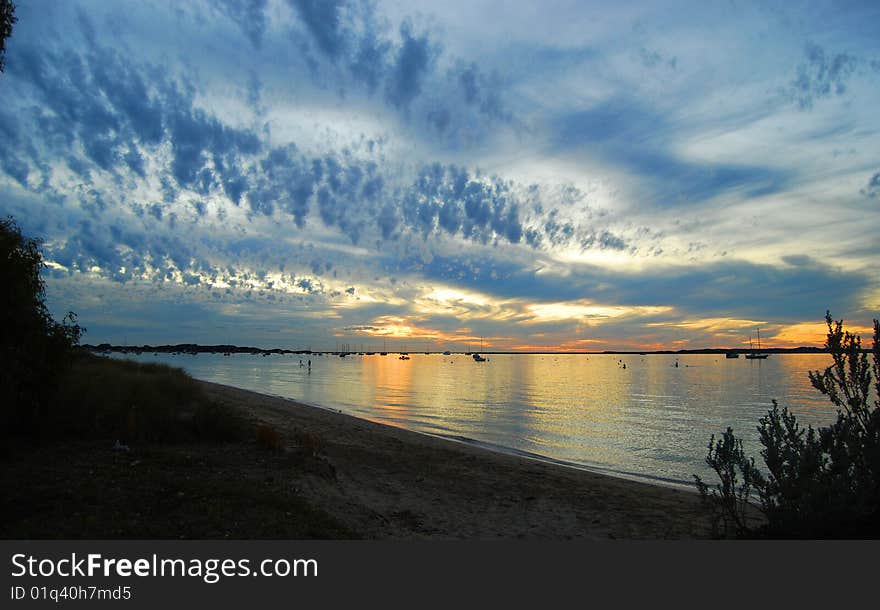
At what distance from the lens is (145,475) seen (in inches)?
364

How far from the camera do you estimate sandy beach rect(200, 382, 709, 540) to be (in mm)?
10312

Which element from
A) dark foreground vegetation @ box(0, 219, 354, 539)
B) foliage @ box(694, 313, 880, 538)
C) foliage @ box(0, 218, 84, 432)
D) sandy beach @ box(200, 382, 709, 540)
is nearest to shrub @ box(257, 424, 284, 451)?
dark foreground vegetation @ box(0, 219, 354, 539)

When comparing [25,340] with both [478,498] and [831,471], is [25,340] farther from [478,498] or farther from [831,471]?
[831,471]

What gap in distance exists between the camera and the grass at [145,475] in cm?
703

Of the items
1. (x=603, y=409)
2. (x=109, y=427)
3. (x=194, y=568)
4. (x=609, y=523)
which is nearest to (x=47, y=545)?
(x=194, y=568)

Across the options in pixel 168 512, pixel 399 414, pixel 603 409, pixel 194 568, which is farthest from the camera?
pixel 603 409

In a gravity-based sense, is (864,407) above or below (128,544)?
above

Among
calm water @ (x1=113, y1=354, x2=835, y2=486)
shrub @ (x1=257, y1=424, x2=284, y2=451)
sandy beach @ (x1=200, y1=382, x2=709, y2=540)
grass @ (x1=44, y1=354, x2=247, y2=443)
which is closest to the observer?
sandy beach @ (x1=200, y1=382, x2=709, y2=540)

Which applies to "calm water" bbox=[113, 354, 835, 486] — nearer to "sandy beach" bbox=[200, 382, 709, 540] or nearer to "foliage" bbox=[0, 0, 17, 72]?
"sandy beach" bbox=[200, 382, 709, 540]

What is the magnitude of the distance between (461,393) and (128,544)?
54.3 m

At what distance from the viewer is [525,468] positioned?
1794 cm

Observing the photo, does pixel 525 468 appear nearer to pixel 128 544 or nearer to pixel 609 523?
pixel 609 523

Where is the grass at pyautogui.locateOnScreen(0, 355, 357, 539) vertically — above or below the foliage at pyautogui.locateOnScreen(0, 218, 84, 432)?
below

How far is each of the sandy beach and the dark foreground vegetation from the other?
1.02 meters
